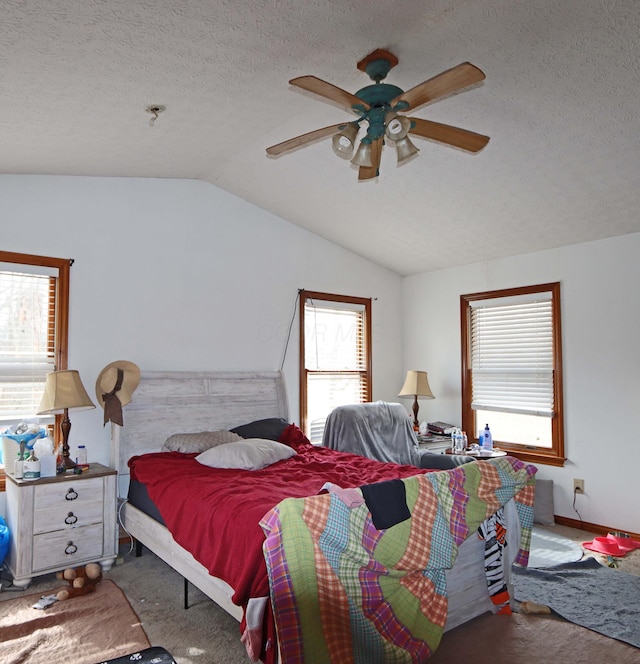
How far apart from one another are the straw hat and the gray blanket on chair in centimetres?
155

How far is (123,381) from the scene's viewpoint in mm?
3812

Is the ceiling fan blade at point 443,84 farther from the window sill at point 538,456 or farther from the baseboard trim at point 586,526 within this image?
the baseboard trim at point 586,526

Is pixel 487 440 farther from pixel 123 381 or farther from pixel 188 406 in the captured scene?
pixel 123 381

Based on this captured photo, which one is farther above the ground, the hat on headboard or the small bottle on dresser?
the hat on headboard

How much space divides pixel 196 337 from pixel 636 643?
345 cm

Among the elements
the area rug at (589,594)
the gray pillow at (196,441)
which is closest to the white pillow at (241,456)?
the gray pillow at (196,441)

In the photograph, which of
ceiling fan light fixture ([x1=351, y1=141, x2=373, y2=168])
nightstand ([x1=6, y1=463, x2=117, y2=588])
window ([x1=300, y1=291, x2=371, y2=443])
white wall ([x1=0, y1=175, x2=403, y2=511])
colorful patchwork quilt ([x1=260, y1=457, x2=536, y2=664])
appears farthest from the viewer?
Answer: window ([x1=300, y1=291, x2=371, y2=443])

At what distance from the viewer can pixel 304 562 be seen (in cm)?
193

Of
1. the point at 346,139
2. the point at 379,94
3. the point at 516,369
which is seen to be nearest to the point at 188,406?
the point at 346,139

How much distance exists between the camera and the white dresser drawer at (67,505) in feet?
10.5

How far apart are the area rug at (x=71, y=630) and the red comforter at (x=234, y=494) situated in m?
0.49

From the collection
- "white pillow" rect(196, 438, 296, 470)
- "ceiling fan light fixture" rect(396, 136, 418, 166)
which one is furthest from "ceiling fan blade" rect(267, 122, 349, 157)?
"white pillow" rect(196, 438, 296, 470)

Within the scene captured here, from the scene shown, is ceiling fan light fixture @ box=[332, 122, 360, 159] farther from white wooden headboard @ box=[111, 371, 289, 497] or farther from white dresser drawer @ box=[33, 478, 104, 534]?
white dresser drawer @ box=[33, 478, 104, 534]

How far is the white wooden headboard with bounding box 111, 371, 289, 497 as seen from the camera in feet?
12.8
